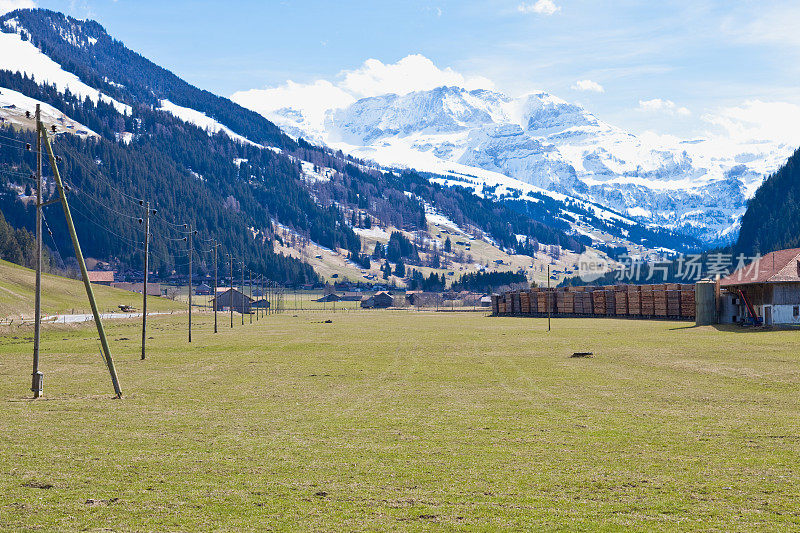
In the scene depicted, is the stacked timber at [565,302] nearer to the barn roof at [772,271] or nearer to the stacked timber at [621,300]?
the stacked timber at [621,300]

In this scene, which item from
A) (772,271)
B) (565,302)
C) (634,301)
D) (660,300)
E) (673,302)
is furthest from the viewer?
(565,302)

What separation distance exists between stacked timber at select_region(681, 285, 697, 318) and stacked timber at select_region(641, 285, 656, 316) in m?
7.69

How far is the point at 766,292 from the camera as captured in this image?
69.9 meters

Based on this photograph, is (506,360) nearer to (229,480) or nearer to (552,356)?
(552,356)

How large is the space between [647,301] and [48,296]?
9349cm

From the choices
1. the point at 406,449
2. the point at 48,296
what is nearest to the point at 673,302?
the point at 406,449

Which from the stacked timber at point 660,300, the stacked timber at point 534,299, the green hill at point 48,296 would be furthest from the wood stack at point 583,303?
the green hill at point 48,296

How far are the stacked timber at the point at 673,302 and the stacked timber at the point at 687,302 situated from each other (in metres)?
0.73

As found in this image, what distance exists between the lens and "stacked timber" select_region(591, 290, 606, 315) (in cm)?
11760

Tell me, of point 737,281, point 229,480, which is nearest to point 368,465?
point 229,480

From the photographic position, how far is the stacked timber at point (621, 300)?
4363 inches

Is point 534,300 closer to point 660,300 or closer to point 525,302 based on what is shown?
point 525,302

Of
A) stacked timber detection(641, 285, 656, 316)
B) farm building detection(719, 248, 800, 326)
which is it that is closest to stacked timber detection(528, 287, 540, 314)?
stacked timber detection(641, 285, 656, 316)

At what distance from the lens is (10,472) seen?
16094 millimetres
